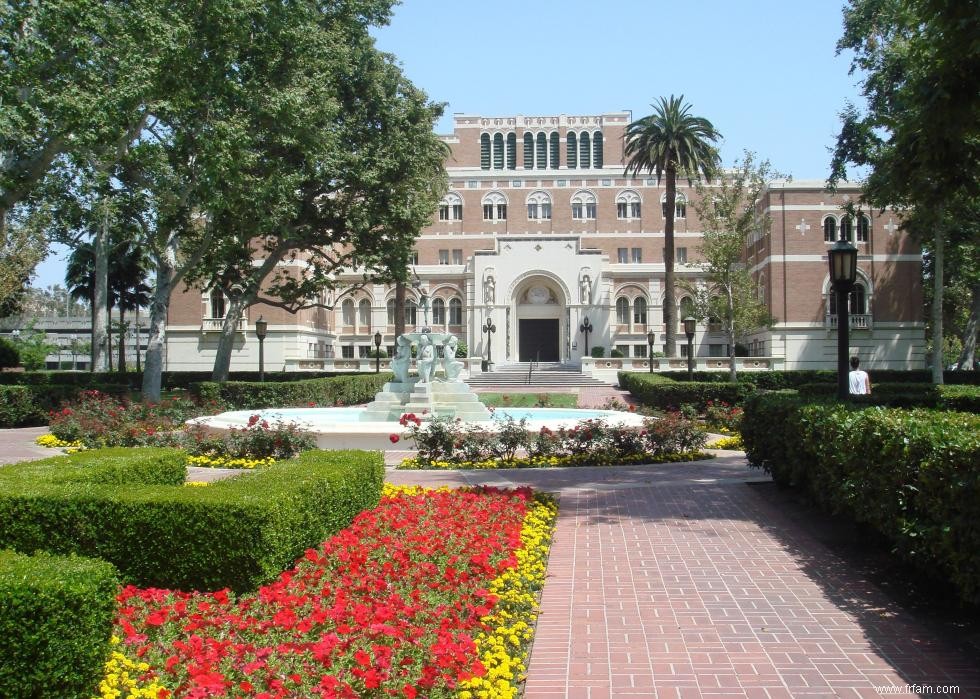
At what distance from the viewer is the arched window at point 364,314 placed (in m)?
57.8

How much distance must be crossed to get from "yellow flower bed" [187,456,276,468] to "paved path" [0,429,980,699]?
6564 millimetres

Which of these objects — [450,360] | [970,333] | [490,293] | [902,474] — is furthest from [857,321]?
[902,474]

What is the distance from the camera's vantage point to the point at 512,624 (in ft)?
19.6

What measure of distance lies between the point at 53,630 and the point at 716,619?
460cm

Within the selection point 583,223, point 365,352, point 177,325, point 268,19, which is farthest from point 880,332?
point 177,325

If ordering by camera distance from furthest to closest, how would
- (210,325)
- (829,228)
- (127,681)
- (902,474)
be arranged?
(210,325), (829,228), (902,474), (127,681)

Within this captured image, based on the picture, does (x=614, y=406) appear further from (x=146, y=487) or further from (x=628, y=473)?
(x=146, y=487)

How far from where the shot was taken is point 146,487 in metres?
7.15

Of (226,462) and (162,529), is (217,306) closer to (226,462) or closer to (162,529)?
(226,462)

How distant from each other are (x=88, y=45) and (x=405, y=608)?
17816 mm

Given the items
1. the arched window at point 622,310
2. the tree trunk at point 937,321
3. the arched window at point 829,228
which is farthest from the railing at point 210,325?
the tree trunk at point 937,321

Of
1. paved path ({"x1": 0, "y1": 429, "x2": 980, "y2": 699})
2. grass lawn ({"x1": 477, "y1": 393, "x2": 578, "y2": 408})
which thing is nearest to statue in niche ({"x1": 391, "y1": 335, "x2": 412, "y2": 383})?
grass lawn ({"x1": 477, "y1": 393, "x2": 578, "y2": 408})

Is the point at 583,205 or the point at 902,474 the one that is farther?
the point at 583,205

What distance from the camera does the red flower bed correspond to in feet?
15.3
